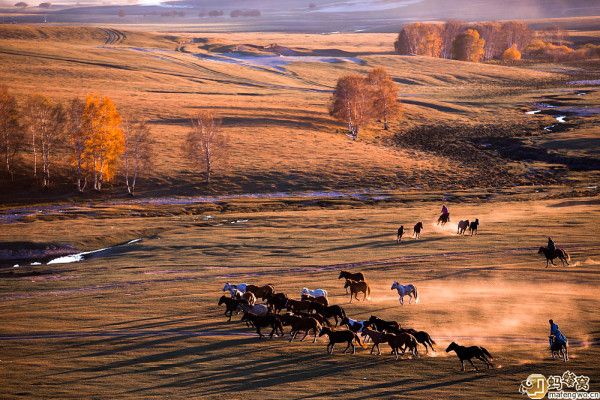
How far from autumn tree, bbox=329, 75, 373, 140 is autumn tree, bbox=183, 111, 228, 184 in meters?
29.4

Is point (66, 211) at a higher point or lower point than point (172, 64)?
lower

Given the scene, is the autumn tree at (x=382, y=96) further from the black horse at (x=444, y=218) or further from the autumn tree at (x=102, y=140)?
the black horse at (x=444, y=218)

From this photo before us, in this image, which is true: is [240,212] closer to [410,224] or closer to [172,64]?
[410,224]

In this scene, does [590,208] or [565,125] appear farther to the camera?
[565,125]

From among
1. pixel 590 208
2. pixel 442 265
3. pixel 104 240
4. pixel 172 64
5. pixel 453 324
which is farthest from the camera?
pixel 172 64

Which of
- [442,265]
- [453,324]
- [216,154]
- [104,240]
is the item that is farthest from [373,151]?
[453,324]

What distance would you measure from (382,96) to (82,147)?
56519mm

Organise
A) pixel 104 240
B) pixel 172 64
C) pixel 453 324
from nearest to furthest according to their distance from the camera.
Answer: pixel 453 324 < pixel 104 240 < pixel 172 64

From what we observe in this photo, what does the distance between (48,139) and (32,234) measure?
103ft

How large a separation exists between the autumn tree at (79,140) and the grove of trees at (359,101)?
44.3 meters

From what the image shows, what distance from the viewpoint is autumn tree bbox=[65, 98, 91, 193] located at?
3329 inches

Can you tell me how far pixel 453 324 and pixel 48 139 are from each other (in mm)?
69023

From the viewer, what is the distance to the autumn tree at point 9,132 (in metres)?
86.6

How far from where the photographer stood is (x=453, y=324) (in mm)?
32594
